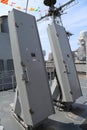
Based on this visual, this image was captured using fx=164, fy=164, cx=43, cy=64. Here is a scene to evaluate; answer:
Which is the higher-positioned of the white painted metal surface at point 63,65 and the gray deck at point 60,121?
the white painted metal surface at point 63,65

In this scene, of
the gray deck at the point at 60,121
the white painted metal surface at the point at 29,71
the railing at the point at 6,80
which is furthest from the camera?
the railing at the point at 6,80

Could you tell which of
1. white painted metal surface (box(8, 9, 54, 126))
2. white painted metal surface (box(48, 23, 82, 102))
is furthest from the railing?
white painted metal surface (box(8, 9, 54, 126))

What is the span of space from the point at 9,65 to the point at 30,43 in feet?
16.3

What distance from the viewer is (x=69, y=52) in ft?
13.2

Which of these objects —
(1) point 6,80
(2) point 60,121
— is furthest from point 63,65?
(1) point 6,80

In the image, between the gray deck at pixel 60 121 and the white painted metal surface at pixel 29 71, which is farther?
the gray deck at pixel 60 121

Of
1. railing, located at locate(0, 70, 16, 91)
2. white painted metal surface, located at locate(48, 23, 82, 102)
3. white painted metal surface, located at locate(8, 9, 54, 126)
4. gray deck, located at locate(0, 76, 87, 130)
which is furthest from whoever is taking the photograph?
railing, located at locate(0, 70, 16, 91)

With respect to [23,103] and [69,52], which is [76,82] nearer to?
[69,52]

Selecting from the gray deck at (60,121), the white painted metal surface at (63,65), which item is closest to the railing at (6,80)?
the gray deck at (60,121)

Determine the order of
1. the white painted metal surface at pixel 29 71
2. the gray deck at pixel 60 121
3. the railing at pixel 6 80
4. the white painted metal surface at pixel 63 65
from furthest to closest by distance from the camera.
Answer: the railing at pixel 6 80 < the white painted metal surface at pixel 63 65 < the gray deck at pixel 60 121 < the white painted metal surface at pixel 29 71

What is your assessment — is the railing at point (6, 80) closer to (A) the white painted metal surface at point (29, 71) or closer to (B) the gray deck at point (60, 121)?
(B) the gray deck at point (60, 121)

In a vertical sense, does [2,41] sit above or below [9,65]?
above

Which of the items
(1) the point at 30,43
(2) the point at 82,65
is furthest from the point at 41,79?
(2) the point at 82,65

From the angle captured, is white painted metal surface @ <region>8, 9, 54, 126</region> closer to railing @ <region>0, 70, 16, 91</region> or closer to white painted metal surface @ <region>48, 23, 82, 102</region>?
white painted metal surface @ <region>48, 23, 82, 102</region>
